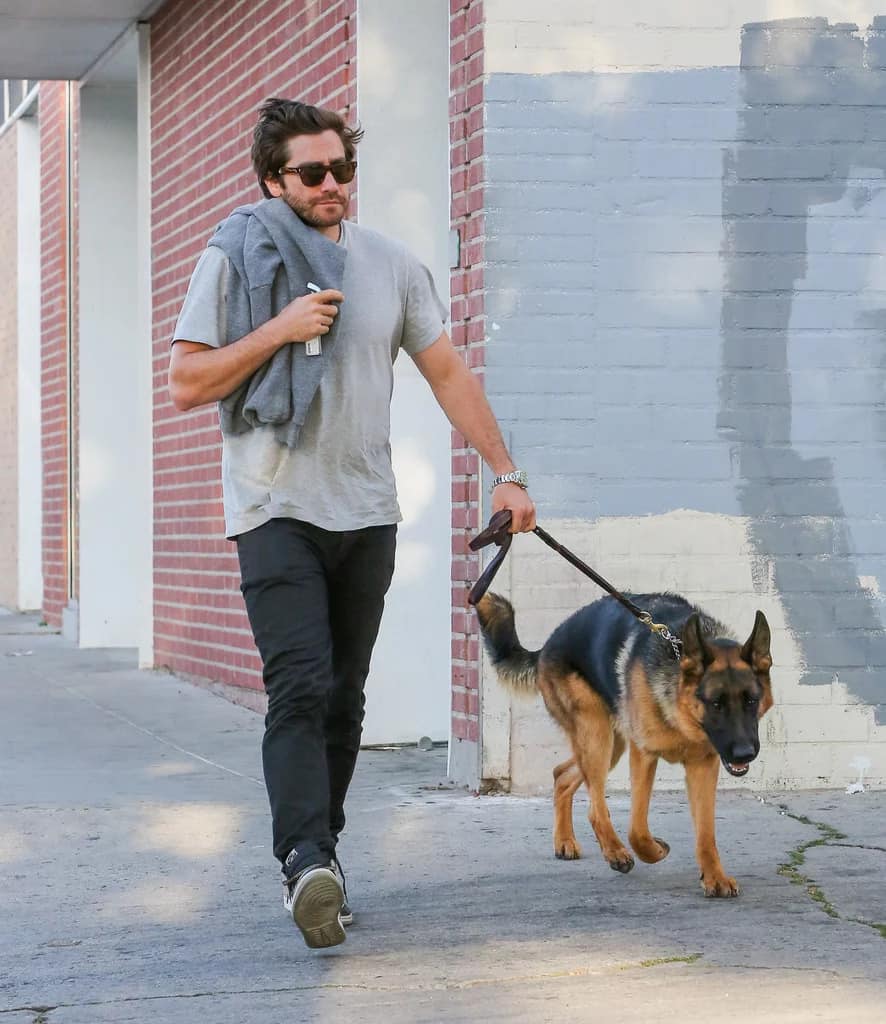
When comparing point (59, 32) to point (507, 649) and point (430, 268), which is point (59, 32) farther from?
point (507, 649)

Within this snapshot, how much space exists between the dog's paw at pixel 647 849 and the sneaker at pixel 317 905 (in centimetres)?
137

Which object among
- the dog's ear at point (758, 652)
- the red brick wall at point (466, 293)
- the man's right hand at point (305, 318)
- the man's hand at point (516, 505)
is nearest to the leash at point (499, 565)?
the man's hand at point (516, 505)

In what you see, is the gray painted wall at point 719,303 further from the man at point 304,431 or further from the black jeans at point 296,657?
the black jeans at point 296,657

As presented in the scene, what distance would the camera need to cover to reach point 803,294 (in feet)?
23.9

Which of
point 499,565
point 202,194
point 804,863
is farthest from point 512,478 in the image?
point 202,194

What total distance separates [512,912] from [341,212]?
201cm

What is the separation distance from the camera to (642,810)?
18.7ft

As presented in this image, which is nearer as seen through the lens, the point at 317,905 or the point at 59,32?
the point at 317,905

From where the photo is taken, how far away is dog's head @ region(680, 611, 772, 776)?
5266mm

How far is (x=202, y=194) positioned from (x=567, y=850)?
241 inches

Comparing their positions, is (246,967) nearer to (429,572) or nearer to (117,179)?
(429,572)

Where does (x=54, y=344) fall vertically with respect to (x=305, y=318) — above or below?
above

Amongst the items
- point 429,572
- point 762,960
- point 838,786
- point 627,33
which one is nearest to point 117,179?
point 429,572

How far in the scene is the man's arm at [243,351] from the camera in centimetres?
468
